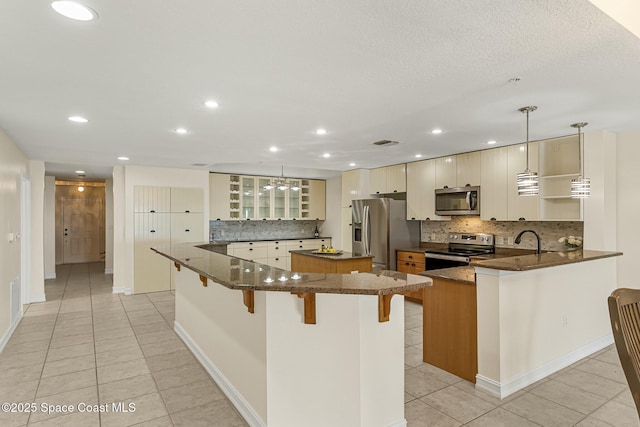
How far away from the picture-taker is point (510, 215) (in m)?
4.81

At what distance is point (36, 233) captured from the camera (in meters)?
5.91

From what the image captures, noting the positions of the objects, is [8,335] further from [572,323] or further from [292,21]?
[572,323]

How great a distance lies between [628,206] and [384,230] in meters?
3.24

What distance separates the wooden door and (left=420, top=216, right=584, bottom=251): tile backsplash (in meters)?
9.48

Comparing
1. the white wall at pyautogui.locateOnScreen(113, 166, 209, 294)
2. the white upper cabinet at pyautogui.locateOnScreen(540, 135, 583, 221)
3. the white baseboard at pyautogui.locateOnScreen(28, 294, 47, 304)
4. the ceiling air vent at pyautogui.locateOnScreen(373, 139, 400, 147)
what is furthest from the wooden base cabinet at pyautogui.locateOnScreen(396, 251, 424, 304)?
the white baseboard at pyautogui.locateOnScreen(28, 294, 47, 304)

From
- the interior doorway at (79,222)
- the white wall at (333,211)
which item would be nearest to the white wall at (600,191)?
the white wall at (333,211)

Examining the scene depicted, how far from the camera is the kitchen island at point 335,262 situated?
508cm

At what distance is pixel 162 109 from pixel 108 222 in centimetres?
743

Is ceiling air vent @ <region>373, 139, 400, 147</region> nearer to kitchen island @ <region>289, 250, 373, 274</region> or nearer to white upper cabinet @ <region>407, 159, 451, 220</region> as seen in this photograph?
white upper cabinet @ <region>407, 159, 451, 220</region>

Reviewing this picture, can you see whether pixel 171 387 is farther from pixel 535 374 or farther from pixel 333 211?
pixel 333 211

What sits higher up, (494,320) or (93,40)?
(93,40)

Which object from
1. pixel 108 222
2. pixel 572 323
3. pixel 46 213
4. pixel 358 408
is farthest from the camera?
pixel 108 222

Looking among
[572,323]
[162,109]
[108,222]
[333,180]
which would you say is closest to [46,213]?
[108,222]

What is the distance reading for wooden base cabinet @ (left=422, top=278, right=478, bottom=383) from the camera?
297 cm
